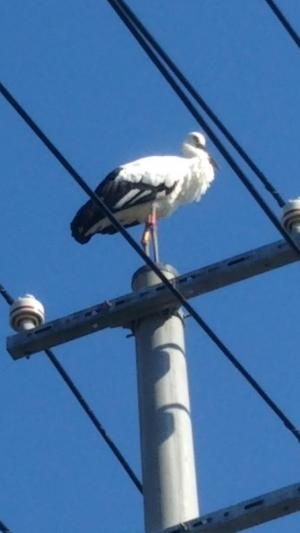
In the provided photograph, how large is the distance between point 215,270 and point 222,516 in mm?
1448

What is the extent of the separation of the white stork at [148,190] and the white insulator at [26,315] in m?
3.30

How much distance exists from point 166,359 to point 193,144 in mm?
8532

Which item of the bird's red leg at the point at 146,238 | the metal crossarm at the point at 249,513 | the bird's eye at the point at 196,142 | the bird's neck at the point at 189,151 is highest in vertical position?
the bird's eye at the point at 196,142

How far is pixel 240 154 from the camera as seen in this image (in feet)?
29.5

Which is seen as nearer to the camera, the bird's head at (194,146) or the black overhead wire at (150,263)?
the black overhead wire at (150,263)


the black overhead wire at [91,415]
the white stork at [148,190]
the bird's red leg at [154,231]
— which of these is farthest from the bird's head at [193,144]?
the black overhead wire at [91,415]

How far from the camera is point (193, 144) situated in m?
17.1

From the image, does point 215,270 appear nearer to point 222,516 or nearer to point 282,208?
point 282,208

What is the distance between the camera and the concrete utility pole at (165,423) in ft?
26.8

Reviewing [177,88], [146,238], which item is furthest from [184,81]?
[146,238]

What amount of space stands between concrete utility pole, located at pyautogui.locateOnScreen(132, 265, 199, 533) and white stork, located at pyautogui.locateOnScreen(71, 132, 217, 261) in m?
3.86

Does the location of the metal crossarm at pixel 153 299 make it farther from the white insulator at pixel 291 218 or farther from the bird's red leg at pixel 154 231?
the bird's red leg at pixel 154 231

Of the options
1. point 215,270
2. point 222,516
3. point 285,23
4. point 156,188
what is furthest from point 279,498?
point 156,188

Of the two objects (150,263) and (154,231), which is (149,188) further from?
(150,263)
